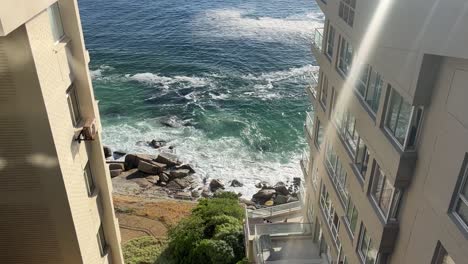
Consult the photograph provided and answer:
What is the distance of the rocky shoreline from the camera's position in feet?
156

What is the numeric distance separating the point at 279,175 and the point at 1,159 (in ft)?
136

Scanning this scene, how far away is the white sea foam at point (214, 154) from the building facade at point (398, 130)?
106 feet

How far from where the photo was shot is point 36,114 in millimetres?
12586

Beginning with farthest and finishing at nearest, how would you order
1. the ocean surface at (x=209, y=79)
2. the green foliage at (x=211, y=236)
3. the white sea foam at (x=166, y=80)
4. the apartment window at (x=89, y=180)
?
the white sea foam at (x=166, y=80) < the ocean surface at (x=209, y=79) < the green foliage at (x=211, y=236) < the apartment window at (x=89, y=180)

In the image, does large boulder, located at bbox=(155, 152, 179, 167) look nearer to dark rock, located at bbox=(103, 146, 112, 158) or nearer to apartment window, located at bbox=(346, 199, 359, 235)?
dark rock, located at bbox=(103, 146, 112, 158)

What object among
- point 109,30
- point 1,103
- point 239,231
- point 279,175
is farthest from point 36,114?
point 109,30

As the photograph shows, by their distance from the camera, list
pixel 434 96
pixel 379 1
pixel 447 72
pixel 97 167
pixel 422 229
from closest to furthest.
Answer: pixel 447 72 < pixel 434 96 < pixel 422 229 < pixel 379 1 < pixel 97 167

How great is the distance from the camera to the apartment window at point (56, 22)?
1362 cm

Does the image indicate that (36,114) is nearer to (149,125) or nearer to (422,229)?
(422,229)

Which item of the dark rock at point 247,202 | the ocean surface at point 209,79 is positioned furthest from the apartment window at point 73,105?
the dark rock at point 247,202

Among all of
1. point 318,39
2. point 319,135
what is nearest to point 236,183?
point 319,135

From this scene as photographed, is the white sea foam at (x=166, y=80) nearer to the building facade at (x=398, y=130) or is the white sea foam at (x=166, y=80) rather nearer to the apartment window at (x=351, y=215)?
the building facade at (x=398, y=130)

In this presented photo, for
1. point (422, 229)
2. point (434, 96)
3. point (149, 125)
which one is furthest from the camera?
point (149, 125)

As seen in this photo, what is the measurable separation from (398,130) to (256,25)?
85.6 meters
